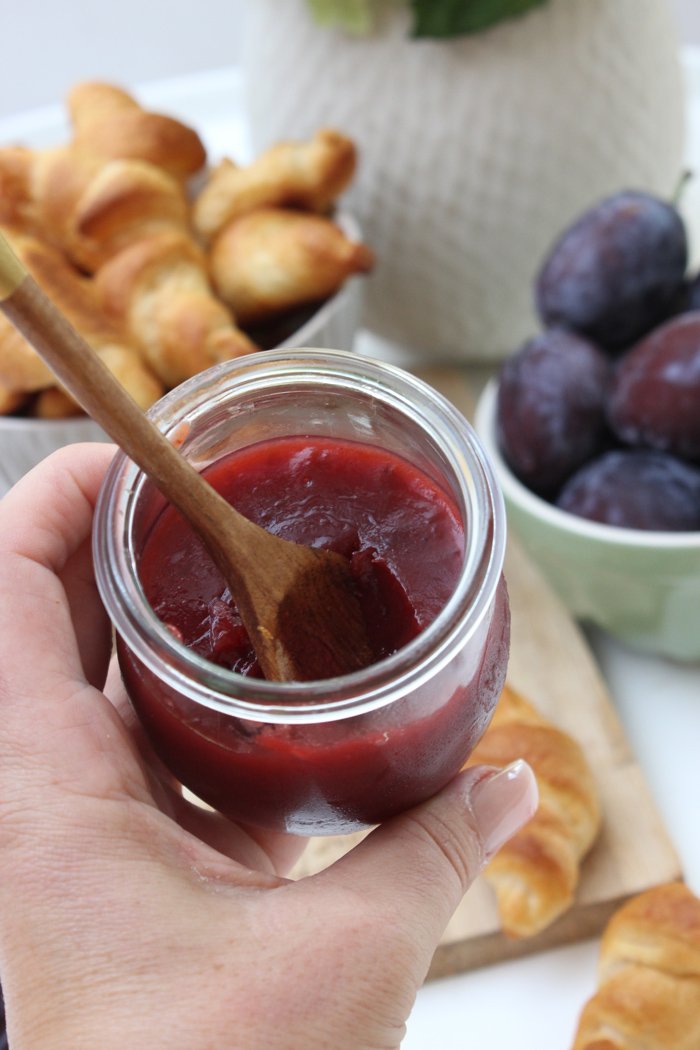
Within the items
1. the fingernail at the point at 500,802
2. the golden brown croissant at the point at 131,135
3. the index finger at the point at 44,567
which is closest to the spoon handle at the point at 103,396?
the index finger at the point at 44,567

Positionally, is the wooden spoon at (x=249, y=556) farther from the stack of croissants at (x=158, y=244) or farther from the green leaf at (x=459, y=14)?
the green leaf at (x=459, y=14)

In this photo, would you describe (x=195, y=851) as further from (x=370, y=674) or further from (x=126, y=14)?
(x=126, y=14)

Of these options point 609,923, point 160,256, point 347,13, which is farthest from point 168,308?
point 609,923

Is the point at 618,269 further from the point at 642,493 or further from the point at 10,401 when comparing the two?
the point at 10,401

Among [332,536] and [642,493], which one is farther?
[642,493]

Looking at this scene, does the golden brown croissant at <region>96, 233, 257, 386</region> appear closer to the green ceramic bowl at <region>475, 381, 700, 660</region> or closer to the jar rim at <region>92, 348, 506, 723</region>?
the green ceramic bowl at <region>475, 381, 700, 660</region>

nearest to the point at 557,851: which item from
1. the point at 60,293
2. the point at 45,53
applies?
the point at 60,293
